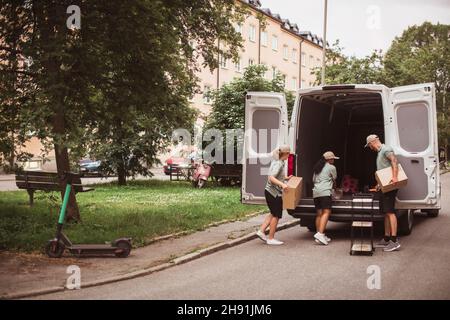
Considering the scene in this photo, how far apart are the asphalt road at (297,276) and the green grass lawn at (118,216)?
7.32 feet

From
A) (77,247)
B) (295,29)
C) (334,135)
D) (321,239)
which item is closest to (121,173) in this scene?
(334,135)

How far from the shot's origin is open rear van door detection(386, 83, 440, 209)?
10.2m

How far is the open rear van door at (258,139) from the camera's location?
11391 millimetres

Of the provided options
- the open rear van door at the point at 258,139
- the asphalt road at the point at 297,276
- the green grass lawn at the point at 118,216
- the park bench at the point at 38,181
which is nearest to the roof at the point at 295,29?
the green grass lawn at the point at 118,216

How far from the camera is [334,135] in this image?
46.8ft

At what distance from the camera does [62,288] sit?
6.94 m

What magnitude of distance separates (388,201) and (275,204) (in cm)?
191

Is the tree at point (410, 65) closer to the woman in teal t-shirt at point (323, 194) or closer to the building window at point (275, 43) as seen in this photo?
the building window at point (275, 43)

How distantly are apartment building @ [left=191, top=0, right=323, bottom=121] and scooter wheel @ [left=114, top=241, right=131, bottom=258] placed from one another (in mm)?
41177

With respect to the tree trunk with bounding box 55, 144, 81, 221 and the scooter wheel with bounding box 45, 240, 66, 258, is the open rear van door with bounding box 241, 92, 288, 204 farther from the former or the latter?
the scooter wheel with bounding box 45, 240, 66, 258

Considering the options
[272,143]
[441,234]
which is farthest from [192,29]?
[441,234]

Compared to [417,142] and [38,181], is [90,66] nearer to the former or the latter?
Answer: [38,181]

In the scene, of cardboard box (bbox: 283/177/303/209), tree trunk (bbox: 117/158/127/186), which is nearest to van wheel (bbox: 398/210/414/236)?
cardboard box (bbox: 283/177/303/209)

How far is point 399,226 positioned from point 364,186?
3401 mm
